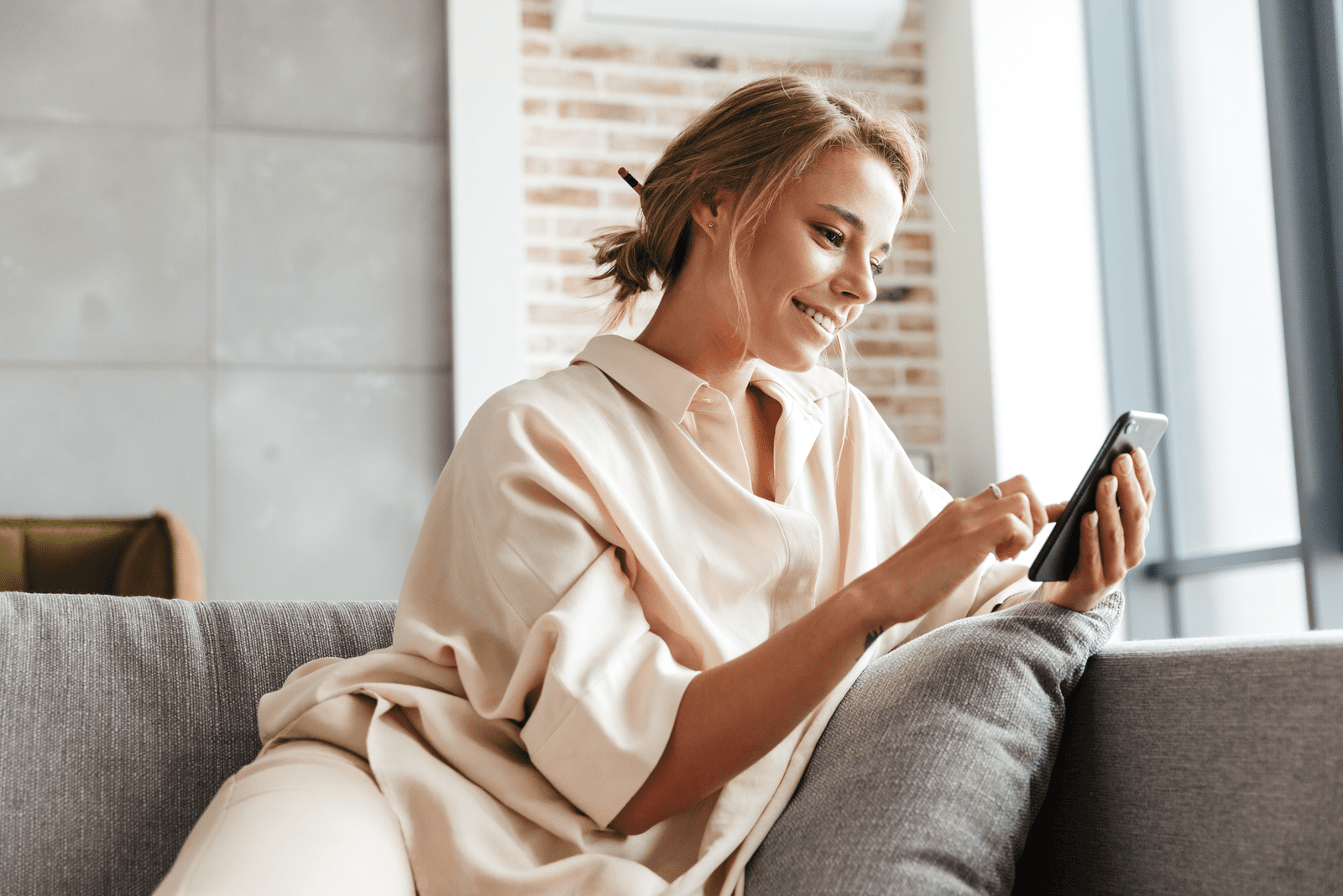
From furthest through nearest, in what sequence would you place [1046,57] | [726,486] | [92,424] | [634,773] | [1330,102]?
[1046,57] < [92,424] < [1330,102] < [726,486] < [634,773]

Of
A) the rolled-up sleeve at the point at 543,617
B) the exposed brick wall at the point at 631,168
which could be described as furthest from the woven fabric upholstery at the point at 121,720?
the exposed brick wall at the point at 631,168

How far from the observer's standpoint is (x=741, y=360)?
158 cm

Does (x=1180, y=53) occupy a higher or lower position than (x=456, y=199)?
higher

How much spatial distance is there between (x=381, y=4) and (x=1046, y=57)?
2007 mm

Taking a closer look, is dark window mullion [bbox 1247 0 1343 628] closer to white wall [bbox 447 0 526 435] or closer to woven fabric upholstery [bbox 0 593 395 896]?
white wall [bbox 447 0 526 435]

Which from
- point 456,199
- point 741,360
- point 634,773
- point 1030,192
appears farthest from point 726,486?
point 1030,192

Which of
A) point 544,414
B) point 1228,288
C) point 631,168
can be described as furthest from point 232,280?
point 1228,288

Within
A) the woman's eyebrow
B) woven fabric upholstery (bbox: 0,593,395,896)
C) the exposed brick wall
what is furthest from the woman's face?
the exposed brick wall

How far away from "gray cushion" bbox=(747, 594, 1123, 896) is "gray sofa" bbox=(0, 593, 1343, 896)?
0.24ft

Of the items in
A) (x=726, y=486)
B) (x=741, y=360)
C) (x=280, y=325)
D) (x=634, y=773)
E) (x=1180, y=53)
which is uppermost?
(x=1180, y=53)

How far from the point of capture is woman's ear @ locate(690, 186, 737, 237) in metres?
1.57

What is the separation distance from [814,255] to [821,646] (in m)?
0.56

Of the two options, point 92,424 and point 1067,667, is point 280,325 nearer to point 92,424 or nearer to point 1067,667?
point 92,424

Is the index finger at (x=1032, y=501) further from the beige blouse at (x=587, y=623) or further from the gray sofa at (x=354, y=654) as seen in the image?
the beige blouse at (x=587, y=623)
